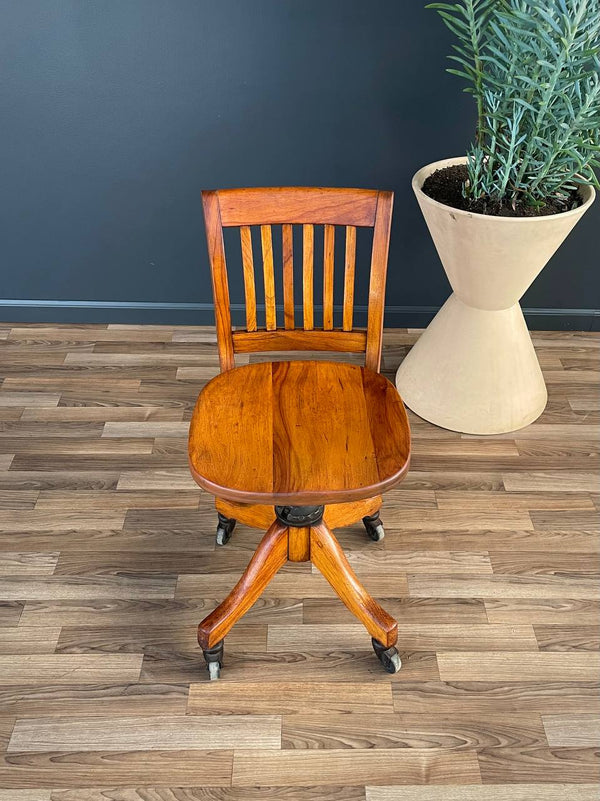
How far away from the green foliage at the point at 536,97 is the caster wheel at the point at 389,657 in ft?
3.74

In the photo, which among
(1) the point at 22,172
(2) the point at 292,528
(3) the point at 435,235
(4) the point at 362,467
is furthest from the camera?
(1) the point at 22,172

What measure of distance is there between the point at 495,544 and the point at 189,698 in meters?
0.83

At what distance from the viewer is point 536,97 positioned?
5.99 ft

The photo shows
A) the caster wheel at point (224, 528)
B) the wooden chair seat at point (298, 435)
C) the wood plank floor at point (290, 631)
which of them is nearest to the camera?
the wooden chair seat at point (298, 435)

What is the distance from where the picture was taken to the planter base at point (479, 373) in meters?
2.20

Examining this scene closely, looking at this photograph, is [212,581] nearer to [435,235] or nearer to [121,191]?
[435,235]

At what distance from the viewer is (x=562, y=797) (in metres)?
1.40

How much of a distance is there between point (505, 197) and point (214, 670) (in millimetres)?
1381

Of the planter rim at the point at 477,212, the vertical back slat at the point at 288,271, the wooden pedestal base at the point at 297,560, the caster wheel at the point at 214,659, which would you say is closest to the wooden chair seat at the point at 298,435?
the vertical back slat at the point at 288,271

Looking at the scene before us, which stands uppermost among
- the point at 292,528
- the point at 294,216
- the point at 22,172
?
the point at 294,216

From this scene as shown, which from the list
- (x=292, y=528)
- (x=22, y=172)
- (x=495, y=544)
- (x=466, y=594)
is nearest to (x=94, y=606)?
(x=292, y=528)

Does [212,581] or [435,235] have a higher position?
[435,235]

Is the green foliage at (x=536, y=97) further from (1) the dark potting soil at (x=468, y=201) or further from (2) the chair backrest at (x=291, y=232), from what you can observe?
(2) the chair backrest at (x=291, y=232)

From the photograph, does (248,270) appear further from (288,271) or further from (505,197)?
(505,197)
